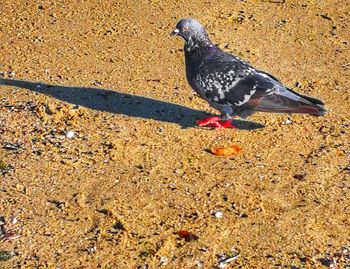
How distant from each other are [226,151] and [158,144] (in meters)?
0.73

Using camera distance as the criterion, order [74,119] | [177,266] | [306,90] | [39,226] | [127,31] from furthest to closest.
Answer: [127,31] → [306,90] → [74,119] → [39,226] → [177,266]

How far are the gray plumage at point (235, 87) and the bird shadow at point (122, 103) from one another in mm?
411

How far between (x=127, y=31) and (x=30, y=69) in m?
1.62

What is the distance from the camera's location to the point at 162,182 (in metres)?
7.79

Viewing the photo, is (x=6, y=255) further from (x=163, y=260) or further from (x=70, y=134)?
(x=70, y=134)

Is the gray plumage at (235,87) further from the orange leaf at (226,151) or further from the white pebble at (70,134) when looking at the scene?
the white pebble at (70,134)

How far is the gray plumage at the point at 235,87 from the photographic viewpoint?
843 cm

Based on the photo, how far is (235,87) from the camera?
8.62 meters

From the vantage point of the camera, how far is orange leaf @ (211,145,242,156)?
27.3 feet

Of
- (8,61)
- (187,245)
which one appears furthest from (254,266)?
(8,61)

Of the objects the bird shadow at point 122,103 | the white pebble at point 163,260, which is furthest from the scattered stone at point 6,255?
the bird shadow at point 122,103

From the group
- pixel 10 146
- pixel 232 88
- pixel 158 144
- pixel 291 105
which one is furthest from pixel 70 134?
pixel 291 105

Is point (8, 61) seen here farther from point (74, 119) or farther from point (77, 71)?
point (74, 119)

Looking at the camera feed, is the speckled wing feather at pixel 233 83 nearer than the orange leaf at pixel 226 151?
No
